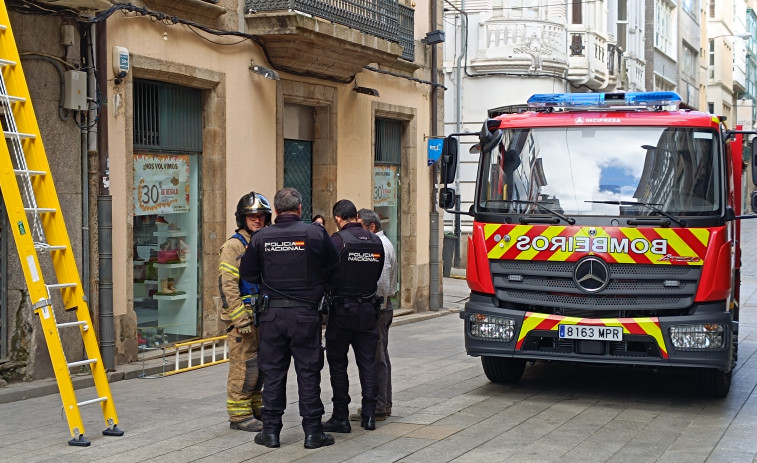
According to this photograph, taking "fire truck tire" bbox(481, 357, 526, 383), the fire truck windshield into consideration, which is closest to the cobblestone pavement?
"fire truck tire" bbox(481, 357, 526, 383)

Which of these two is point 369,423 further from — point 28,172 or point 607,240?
point 28,172

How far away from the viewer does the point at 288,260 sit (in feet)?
26.4

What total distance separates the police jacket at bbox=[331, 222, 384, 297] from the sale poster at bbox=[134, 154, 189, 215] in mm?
4659

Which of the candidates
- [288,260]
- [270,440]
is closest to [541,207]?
[288,260]

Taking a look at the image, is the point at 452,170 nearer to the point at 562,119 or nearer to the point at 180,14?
the point at 562,119

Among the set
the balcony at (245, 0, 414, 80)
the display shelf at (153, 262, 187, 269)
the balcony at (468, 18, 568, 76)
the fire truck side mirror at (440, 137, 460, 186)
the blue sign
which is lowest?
the display shelf at (153, 262, 187, 269)

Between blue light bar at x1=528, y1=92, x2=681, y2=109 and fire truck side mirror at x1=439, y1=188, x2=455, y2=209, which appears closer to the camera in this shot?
blue light bar at x1=528, y1=92, x2=681, y2=109

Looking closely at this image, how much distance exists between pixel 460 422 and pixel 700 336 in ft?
7.45

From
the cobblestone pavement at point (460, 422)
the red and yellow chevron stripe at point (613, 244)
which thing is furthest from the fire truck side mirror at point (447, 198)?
the cobblestone pavement at point (460, 422)

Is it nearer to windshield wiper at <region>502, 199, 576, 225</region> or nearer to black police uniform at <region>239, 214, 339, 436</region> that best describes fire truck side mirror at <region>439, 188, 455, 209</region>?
windshield wiper at <region>502, 199, 576, 225</region>

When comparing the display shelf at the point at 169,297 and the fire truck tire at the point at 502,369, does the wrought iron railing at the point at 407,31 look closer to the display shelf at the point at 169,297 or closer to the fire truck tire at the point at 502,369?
the display shelf at the point at 169,297

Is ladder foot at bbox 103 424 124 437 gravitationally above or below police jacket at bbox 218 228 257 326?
below

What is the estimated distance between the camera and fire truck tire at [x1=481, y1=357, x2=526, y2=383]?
36.2 feet

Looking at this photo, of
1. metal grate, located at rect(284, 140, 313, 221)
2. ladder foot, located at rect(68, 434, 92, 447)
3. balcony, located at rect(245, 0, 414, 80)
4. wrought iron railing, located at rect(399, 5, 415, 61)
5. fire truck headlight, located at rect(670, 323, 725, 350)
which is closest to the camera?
ladder foot, located at rect(68, 434, 92, 447)
